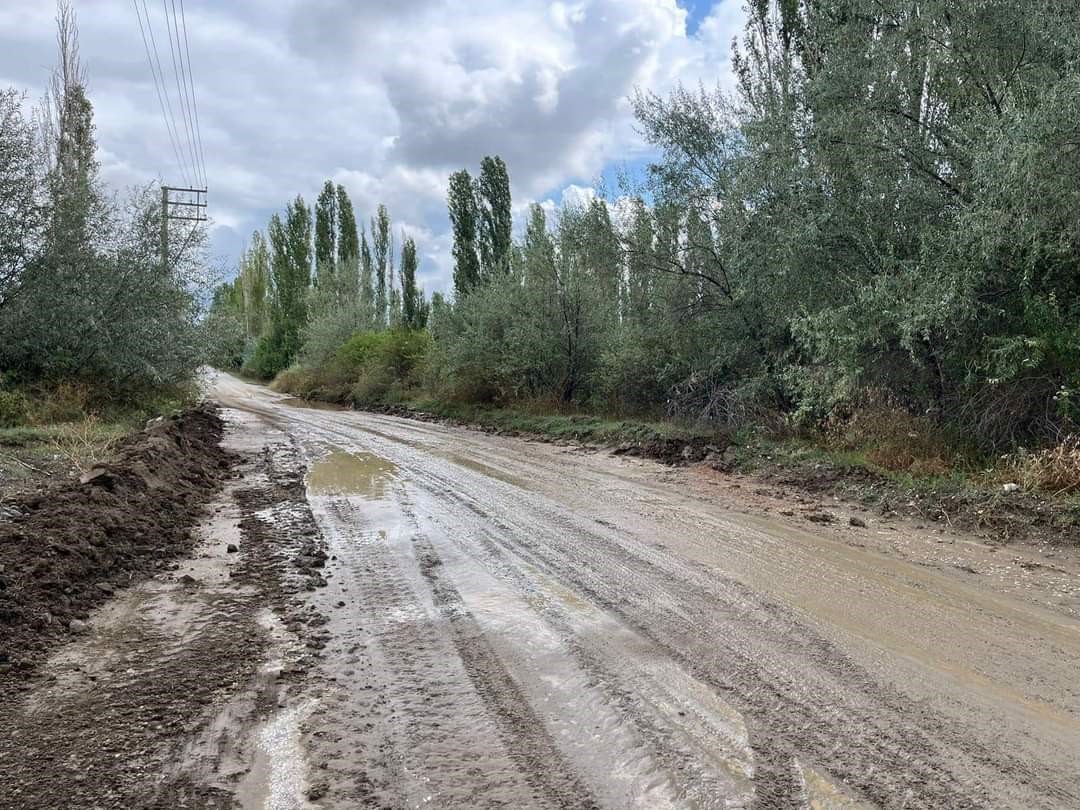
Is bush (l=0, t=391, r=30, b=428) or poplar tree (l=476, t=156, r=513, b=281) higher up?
poplar tree (l=476, t=156, r=513, b=281)

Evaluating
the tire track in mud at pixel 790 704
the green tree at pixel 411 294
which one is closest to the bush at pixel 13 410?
the tire track in mud at pixel 790 704

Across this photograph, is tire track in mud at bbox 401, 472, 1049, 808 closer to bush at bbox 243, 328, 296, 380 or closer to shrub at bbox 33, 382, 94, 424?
shrub at bbox 33, 382, 94, 424

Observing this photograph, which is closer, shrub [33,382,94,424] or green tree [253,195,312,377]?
shrub [33,382,94,424]

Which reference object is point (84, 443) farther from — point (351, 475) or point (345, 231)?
point (345, 231)

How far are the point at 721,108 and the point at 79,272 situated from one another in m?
14.0

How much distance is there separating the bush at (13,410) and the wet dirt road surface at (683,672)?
9140mm

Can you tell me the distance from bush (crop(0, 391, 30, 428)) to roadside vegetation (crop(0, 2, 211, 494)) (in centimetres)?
2

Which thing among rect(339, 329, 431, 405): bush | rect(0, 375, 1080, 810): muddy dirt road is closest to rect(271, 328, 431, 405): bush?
rect(339, 329, 431, 405): bush

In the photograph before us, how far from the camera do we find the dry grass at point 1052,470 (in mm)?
7340

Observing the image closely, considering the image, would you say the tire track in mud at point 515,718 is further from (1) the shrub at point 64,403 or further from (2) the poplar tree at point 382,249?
(2) the poplar tree at point 382,249

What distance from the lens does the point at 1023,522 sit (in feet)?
22.7

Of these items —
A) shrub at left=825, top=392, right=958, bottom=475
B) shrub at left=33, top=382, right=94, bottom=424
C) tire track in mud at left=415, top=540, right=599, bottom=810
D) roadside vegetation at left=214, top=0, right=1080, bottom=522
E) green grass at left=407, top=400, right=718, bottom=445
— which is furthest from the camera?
green grass at left=407, top=400, right=718, bottom=445

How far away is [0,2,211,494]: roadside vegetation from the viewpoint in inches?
510

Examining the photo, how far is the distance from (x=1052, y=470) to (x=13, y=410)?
16150 mm
